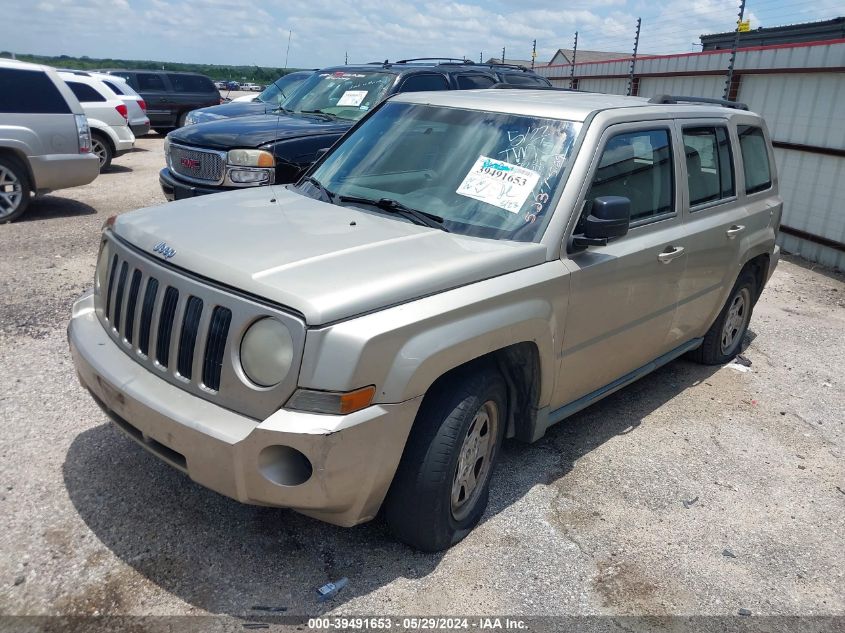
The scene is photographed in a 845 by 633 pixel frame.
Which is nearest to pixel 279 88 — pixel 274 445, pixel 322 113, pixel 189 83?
pixel 322 113

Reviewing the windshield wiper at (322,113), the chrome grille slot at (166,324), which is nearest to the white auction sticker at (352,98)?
the windshield wiper at (322,113)

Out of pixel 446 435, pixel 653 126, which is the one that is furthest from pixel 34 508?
pixel 653 126

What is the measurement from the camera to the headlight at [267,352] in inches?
105

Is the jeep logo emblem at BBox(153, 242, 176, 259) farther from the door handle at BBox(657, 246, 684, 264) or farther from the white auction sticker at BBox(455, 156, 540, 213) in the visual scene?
the door handle at BBox(657, 246, 684, 264)

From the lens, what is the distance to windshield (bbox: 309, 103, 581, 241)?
359 cm

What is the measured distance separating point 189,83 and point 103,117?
8.31m

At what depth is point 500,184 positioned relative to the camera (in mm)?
3670

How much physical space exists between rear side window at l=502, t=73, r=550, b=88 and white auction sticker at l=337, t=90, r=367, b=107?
213 centimetres

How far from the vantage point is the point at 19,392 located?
14.9 ft

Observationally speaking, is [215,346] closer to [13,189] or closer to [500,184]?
[500,184]

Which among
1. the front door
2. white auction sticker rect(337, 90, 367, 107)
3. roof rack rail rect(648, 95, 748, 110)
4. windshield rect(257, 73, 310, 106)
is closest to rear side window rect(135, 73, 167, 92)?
windshield rect(257, 73, 310, 106)

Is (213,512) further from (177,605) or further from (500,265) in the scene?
(500,265)

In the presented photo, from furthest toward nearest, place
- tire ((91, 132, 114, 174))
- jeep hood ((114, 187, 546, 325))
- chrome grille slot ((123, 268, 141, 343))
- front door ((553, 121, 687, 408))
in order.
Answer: tire ((91, 132, 114, 174)) < front door ((553, 121, 687, 408)) < chrome grille slot ((123, 268, 141, 343)) < jeep hood ((114, 187, 546, 325))

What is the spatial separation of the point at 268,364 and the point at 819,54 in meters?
9.70
